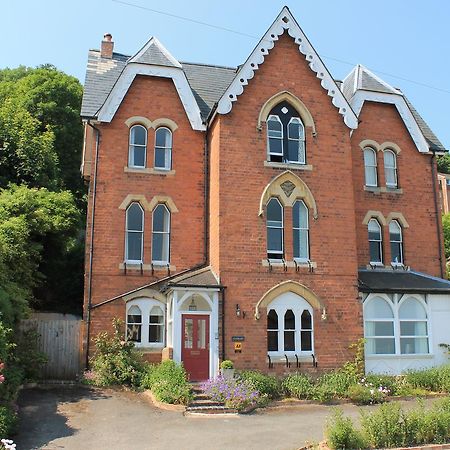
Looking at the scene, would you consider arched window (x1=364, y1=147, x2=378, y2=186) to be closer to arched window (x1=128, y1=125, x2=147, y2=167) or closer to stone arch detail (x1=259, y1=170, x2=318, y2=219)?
stone arch detail (x1=259, y1=170, x2=318, y2=219)

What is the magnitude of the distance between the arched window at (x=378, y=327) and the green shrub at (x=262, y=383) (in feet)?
14.3

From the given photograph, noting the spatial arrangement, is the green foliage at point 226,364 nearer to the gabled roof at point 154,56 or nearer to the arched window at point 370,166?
the arched window at point 370,166

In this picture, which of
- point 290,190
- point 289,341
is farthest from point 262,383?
point 290,190

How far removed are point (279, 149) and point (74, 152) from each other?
20373 millimetres

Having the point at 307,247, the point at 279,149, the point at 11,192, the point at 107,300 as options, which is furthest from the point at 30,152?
the point at 307,247

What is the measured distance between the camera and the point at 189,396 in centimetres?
1594

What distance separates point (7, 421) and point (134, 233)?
9.93 metres

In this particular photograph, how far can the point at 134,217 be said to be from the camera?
2088 centimetres

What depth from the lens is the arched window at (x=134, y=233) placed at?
20.5 meters

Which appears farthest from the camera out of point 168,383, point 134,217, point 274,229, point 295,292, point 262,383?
point 134,217

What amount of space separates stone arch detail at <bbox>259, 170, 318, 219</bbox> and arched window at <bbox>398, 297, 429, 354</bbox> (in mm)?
4931

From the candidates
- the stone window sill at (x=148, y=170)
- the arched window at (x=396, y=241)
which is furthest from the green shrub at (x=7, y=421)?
the arched window at (x=396, y=241)

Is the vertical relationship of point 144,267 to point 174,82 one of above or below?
below

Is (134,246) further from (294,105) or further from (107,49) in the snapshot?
(107,49)
